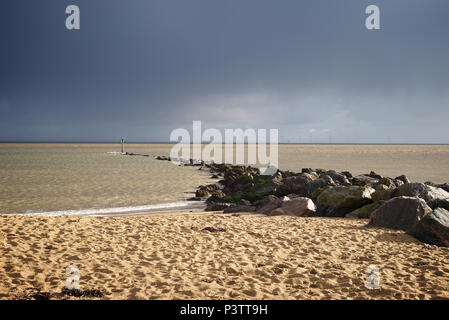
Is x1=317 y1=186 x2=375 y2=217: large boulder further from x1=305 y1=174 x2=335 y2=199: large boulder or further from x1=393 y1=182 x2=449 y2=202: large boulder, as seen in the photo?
x1=305 y1=174 x2=335 y2=199: large boulder

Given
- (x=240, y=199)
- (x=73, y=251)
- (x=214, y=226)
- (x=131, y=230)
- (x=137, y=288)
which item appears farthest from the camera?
(x=240, y=199)

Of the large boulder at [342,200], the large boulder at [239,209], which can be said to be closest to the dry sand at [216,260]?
the large boulder at [342,200]

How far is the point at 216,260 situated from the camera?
7.56 m

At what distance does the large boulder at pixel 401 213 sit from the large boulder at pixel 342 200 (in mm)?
2044

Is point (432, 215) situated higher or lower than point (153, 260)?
higher

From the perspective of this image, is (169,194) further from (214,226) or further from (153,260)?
(153,260)

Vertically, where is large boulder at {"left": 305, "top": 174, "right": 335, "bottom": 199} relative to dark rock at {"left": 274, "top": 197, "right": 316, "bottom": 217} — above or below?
above

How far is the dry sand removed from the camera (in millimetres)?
5914

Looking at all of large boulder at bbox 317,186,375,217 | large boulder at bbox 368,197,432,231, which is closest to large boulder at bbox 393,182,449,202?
large boulder at bbox 317,186,375,217

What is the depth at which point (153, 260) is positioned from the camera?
7504mm

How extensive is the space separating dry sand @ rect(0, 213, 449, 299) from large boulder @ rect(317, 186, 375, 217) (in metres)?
2.04

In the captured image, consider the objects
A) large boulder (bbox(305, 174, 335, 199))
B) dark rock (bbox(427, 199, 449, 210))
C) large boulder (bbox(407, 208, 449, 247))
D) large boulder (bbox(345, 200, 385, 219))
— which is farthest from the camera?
large boulder (bbox(305, 174, 335, 199))

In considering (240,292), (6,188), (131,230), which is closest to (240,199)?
(131,230)
